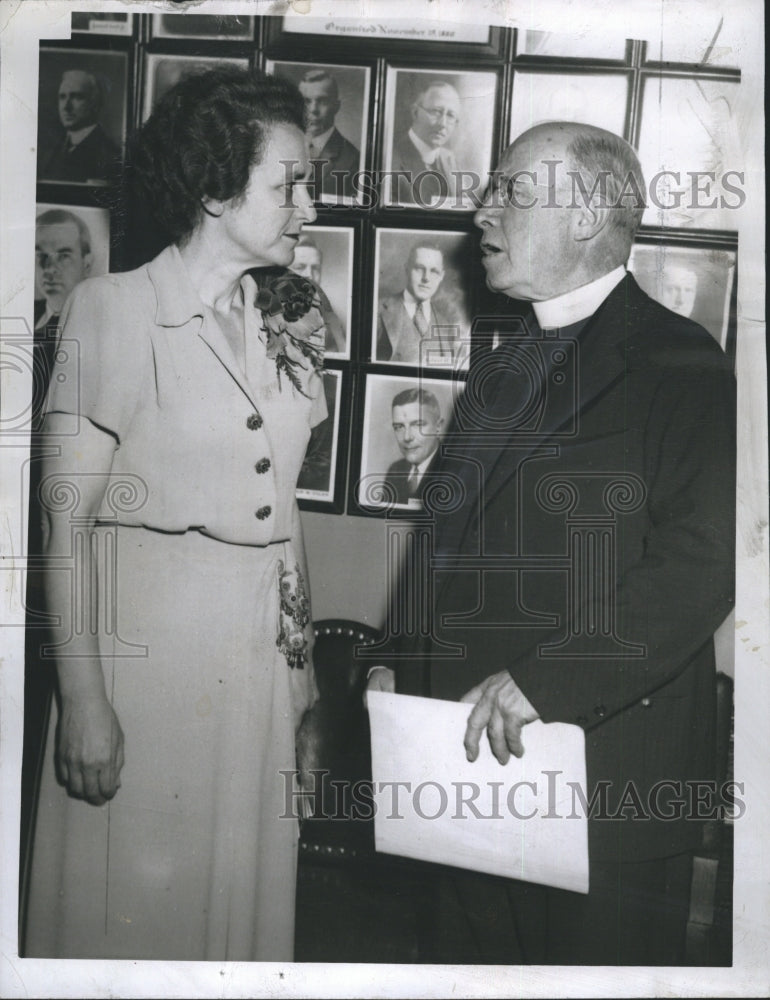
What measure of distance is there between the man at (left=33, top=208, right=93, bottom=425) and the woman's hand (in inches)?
27.5

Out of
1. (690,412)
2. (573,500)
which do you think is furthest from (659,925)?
(690,412)

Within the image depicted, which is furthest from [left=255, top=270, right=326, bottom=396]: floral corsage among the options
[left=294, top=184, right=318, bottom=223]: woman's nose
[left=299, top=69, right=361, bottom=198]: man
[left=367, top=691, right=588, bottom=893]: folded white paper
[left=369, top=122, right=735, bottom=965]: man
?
[left=367, top=691, right=588, bottom=893]: folded white paper

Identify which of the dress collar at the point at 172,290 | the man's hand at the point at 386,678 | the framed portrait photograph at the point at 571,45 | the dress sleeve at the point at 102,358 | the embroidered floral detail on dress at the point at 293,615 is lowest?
the man's hand at the point at 386,678

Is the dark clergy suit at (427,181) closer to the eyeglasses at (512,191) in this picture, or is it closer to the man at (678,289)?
the eyeglasses at (512,191)

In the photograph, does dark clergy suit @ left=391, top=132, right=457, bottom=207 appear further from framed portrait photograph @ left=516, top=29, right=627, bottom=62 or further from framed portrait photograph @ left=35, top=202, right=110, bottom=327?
framed portrait photograph @ left=35, top=202, right=110, bottom=327

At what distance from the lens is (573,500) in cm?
216

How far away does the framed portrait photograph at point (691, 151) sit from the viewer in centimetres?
221

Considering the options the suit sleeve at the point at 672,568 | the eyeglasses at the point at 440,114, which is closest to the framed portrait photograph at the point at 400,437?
the suit sleeve at the point at 672,568

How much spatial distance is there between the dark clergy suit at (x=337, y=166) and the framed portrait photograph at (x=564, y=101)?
0.39 meters

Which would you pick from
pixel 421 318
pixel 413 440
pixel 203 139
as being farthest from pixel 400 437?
pixel 203 139

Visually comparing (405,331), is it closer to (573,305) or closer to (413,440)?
(413,440)

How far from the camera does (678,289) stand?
7.22 feet

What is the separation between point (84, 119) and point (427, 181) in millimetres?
848

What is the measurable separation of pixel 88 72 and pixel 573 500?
1.57 metres
